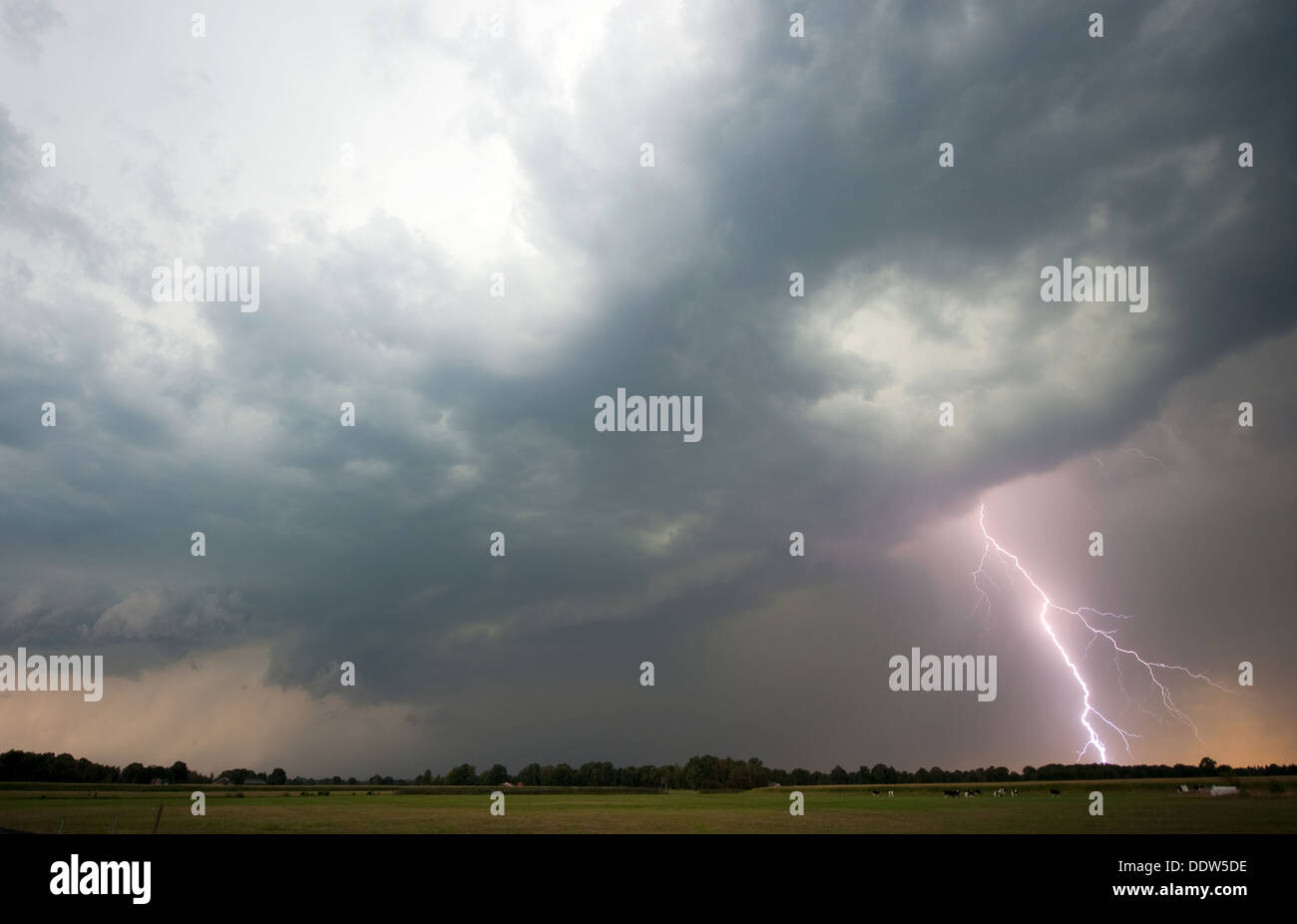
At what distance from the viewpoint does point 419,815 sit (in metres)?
68.6
